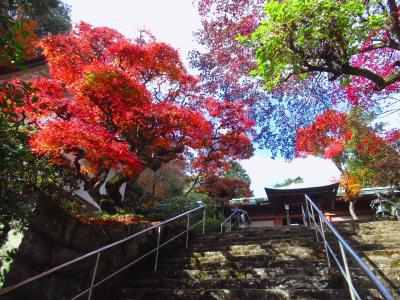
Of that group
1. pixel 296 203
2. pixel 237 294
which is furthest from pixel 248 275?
pixel 296 203

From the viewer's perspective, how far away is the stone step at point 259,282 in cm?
424

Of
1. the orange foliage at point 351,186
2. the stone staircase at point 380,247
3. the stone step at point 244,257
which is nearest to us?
the stone staircase at point 380,247

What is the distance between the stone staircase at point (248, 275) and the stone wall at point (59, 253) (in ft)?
1.59

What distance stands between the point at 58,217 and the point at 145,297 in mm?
1748

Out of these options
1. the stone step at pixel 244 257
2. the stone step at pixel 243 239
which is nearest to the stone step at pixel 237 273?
the stone step at pixel 244 257

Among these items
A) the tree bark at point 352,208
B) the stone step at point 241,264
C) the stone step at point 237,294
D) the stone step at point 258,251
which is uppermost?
the tree bark at point 352,208

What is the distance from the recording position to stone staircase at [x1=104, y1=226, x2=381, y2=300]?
4.19 m

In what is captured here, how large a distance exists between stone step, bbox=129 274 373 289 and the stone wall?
634 mm

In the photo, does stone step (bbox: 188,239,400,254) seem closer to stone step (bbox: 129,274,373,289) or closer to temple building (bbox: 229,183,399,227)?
stone step (bbox: 129,274,373,289)

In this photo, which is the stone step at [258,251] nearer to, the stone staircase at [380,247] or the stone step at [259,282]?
→ the stone staircase at [380,247]

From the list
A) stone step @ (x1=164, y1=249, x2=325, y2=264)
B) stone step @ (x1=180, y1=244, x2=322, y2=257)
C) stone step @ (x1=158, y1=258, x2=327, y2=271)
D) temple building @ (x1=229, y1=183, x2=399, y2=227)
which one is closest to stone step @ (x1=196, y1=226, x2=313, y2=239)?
stone step @ (x1=180, y1=244, x2=322, y2=257)

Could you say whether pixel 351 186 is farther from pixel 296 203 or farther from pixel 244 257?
pixel 244 257

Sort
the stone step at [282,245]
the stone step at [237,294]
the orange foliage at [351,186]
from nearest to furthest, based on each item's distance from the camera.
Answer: the stone step at [237,294], the stone step at [282,245], the orange foliage at [351,186]

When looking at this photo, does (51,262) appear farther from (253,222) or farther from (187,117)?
(253,222)
